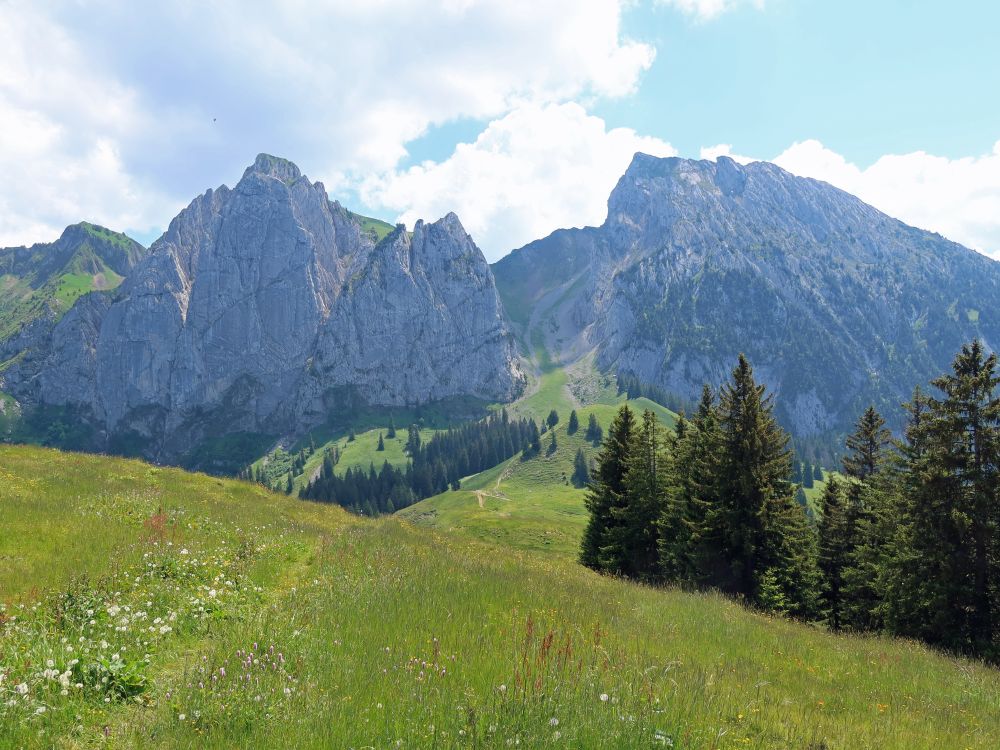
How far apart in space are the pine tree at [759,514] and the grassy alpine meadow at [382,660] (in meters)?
16.1

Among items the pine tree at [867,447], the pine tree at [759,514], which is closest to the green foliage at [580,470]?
the pine tree at [867,447]

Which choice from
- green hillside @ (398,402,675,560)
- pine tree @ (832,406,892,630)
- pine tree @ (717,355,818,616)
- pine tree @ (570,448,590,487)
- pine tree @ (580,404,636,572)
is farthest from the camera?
pine tree @ (570,448,590,487)

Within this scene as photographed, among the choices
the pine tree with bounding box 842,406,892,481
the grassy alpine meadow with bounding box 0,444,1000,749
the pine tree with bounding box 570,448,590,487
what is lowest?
the pine tree with bounding box 570,448,590,487

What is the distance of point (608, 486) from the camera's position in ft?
139

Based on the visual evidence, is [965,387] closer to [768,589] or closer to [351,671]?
[768,589]

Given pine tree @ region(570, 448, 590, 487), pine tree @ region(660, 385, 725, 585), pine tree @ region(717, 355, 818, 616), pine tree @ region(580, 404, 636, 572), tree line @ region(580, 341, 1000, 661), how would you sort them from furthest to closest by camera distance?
pine tree @ region(570, 448, 590, 487) < pine tree @ region(580, 404, 636, 572) < pine tree @ region(660, 385, 725, 585) < pine tree @ region(717, 355, 818, 616) < tree line @ region(580, 341, 1000, 661)

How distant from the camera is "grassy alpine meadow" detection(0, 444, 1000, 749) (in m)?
5.36

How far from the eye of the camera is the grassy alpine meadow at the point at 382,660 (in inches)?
211

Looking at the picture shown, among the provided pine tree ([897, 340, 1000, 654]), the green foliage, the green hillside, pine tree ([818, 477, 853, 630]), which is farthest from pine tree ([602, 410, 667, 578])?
the green foliage

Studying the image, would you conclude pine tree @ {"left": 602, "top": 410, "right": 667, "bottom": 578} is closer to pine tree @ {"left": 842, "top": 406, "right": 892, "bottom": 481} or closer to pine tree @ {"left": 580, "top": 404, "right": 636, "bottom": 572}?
pine tree @ {"left": 580, "top": 404, "right": 636, "bottom": 572}

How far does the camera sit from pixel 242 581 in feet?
36.3

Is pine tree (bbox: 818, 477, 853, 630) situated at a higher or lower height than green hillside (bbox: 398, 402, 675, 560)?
higher

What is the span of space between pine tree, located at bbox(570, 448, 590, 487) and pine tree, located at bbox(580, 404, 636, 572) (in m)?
140

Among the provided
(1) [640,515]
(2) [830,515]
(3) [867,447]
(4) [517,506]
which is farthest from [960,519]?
(4) [517,506]
